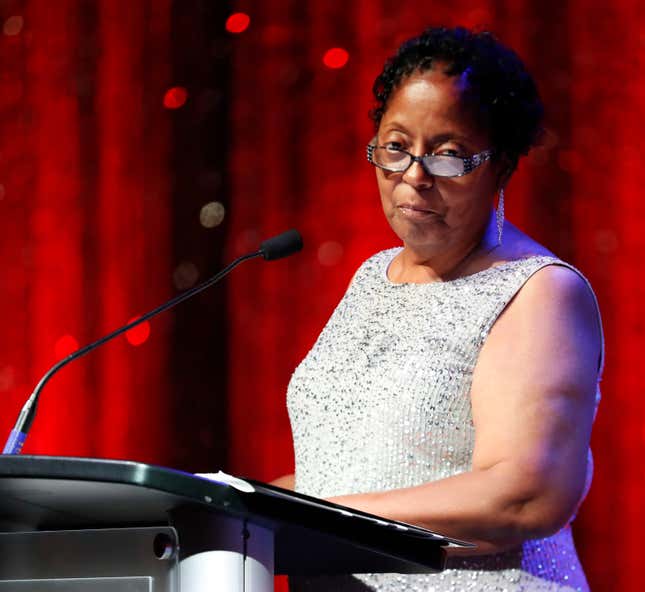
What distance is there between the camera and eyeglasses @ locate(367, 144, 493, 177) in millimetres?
1587

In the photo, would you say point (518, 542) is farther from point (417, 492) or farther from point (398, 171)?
point (398, 171)

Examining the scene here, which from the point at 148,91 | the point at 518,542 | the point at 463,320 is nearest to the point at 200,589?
the point at 518,542

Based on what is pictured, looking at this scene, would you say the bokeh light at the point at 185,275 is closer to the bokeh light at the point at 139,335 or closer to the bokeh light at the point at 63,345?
the bokeh light at the point at 139,335

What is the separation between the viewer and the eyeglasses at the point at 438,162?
159 cm

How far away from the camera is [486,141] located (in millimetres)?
1617

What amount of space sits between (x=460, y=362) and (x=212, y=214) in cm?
116

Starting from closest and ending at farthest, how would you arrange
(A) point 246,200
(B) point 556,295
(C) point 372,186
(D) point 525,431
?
(D) point 525,431
(B) point 556,295
(C) point 372,186
(A) point 246,200

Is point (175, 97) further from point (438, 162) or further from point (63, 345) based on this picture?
point (438, 162)

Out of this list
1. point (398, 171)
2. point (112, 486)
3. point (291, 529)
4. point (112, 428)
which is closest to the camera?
point (112, 486)

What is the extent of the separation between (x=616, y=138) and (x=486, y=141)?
1.99 feet

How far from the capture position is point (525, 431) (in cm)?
136

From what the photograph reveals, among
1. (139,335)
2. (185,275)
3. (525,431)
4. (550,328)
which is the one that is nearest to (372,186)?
(185,275)

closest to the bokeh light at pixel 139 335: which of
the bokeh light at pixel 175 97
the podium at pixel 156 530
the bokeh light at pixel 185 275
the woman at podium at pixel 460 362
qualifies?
the bokeh light at pixel 185 275

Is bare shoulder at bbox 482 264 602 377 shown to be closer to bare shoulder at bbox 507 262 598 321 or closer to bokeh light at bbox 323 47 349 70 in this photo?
bare shoulder at bbox 507 262 598 321
